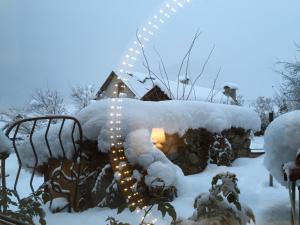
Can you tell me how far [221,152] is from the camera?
359 cm

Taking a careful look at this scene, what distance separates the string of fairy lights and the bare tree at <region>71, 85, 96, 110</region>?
233 inches

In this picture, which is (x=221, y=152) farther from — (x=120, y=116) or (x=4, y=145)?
(x=4, y=145)

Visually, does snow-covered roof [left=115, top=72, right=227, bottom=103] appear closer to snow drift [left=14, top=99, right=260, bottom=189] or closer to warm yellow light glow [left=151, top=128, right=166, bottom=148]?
snow drift [left=14, top=99, right=260, bottom=189]

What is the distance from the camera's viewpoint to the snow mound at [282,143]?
1707mm

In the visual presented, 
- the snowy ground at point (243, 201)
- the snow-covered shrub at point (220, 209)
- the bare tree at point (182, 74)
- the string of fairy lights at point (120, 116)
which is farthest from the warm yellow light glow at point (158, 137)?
the bare tree at point (182, 74)

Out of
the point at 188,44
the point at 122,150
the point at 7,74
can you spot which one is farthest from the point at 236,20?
the point at 188,44

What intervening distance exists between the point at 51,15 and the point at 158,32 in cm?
96

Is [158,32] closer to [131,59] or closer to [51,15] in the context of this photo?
[131,59]

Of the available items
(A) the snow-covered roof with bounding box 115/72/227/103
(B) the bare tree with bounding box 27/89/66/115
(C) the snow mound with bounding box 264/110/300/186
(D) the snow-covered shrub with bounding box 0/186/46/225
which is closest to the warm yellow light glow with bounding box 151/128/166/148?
(C) the snow mound with bounding box 264/110/300/186

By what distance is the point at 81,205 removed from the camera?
2.12 m

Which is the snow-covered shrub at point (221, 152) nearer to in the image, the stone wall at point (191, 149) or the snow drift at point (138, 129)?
the stone wall at point (191, 149)

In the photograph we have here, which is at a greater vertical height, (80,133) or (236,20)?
(236,20)

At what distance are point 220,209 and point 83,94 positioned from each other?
846 centimetres

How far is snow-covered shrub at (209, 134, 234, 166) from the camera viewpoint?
138 inches
